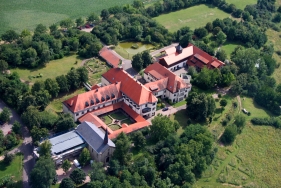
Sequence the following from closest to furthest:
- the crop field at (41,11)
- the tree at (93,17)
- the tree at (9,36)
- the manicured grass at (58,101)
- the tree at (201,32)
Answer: the manicured grass at (58,101) → the tree at (9,36) → the crop field at (41,11) → the tree at (201,32) → the tree at (93,17)

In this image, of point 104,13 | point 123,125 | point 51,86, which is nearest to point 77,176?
point 123,125

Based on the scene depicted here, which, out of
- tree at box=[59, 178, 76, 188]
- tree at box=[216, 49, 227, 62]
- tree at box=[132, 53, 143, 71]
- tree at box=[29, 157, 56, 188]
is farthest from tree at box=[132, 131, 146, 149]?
tree at box=[216, 49, 227, 62]

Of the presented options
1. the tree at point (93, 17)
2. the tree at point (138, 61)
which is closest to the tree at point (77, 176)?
the tree at point (138, 61)

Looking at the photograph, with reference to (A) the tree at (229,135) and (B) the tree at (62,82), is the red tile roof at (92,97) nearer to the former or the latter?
(B) the tree at (62,82)

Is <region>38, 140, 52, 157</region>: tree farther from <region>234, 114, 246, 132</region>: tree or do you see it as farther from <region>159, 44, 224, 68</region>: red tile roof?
<region>159, 44, 224, 68</region>: red tile roof

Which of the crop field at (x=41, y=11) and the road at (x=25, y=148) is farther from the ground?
the crop field at (x=41, y=11)
